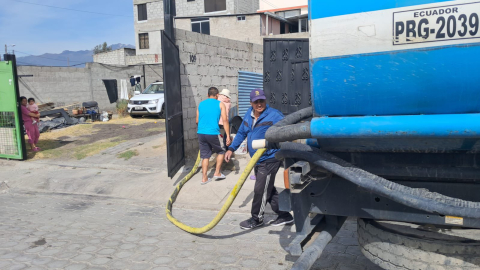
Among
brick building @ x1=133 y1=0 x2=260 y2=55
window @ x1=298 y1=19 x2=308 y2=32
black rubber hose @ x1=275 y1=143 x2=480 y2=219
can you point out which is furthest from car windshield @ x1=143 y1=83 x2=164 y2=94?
brick building @ x1=133 y1=0 x2=260 y2=55

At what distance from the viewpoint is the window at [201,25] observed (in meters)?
35.3

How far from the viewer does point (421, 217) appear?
2.61m

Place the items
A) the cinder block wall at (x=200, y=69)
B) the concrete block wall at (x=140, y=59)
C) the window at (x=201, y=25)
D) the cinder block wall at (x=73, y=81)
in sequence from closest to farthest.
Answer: the cinder block wall at (x=200, y=69) → the cinder block wall at (x=73, y=81) → the concrete block wall at (x=140, y=59) → the window at (x=201, y=25)

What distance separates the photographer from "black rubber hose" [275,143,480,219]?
90.4 inches

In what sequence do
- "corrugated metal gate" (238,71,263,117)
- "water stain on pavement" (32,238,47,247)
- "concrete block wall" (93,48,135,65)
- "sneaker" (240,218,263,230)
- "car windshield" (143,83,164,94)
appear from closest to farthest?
"water stain on pavement" (32,238,47,247)
"sneaker" (240,218,263,230)
"corrugated metal gate" (238,71,263,117)
"car windshield" (143,83,164,94)
"concrete block wall" (93,48,135,65)

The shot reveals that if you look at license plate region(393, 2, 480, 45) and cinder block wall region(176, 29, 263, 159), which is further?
cinder block wall region(176, 29, 263, 159)

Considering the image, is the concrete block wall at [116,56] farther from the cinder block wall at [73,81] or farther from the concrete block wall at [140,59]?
the cinder block wall at [73,81]

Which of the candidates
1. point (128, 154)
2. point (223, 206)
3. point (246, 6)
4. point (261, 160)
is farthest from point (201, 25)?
point (223, 206)

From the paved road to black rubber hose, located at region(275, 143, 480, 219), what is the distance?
70.6 inches

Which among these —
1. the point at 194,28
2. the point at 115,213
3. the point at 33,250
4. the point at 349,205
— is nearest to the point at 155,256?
the point at 33,250

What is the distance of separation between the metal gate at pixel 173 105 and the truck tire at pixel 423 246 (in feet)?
14.9

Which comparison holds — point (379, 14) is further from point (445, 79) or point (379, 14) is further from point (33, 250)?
point (33, 250)

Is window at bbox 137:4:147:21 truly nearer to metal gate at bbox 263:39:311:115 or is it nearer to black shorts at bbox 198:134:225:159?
metal gate at bbox 263:39:311:115

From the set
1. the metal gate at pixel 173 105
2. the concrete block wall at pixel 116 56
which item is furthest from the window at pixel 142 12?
the metal gate at pixel 173 105
